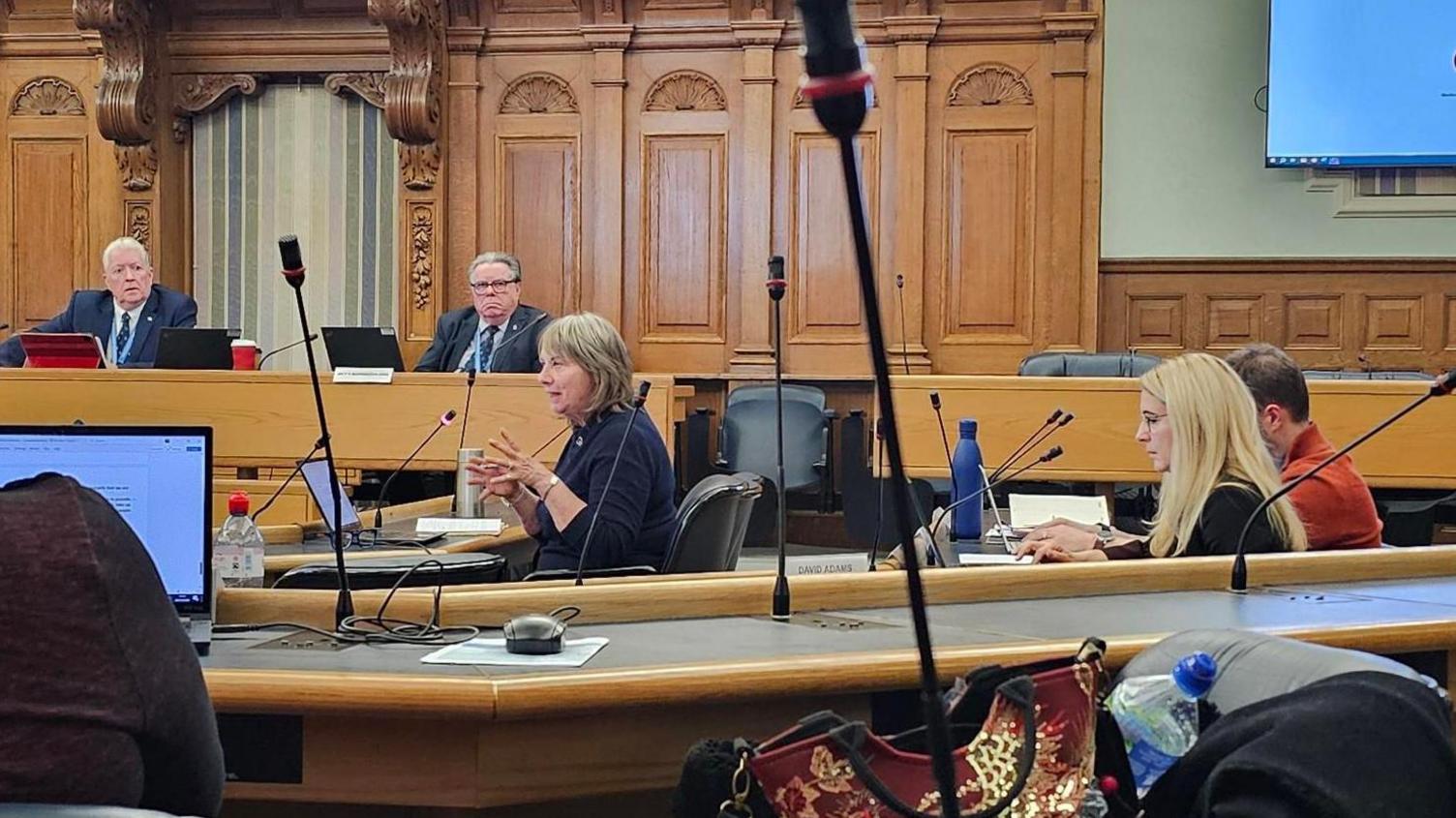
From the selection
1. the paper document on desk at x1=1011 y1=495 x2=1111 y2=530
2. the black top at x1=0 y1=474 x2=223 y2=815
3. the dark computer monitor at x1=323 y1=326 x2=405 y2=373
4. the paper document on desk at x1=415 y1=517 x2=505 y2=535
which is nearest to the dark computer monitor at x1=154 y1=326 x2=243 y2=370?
the dark computer monitor at x1=323 y1=326 x2=405 y2=373

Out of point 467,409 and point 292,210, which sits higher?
point 292,210

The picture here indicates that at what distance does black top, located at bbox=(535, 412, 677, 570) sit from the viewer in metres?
3.37

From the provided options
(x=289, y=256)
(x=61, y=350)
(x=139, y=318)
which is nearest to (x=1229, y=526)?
(x=289, y=256)

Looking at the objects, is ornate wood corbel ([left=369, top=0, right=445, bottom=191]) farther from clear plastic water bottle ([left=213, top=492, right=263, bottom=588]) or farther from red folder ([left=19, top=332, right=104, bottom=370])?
clear plastic water bottle ([left=213, top=492, right=263, bottom=588])

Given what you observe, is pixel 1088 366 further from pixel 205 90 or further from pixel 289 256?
pixel 205 90

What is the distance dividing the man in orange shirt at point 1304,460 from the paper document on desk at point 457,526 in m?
1.79

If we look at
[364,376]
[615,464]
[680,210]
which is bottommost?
[615,464]

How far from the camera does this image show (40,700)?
1.08 m

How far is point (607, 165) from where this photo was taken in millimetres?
7219

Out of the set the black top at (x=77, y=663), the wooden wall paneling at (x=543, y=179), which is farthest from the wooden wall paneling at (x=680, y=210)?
the black top at (x=77, y=663)

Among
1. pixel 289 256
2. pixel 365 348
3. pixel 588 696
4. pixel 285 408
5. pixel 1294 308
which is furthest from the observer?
pixel 1294 308

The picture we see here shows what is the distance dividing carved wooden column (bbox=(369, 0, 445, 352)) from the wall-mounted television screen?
3.87 metres

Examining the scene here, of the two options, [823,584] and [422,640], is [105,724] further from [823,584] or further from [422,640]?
[823,584]

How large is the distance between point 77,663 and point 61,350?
4.40 m
